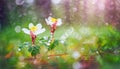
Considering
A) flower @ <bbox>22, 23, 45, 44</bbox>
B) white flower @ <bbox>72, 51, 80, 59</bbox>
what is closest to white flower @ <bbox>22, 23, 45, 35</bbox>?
flower @ <bbox>22, 23, 45, 44</bbox>

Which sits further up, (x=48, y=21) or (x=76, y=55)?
(x=48, y=21)

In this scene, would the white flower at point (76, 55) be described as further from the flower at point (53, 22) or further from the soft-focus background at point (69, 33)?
the flower at point (53, 22)

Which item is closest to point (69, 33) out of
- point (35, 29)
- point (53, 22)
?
point (53, 22)

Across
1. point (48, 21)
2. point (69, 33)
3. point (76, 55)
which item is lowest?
point (76, 55)

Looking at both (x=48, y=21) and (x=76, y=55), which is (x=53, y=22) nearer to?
(x=48, y=21)

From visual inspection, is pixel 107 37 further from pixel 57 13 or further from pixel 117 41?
pixel 57 13

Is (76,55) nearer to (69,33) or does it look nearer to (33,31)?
(69,33)

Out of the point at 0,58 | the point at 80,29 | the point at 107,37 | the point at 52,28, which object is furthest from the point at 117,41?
the point at 0,58

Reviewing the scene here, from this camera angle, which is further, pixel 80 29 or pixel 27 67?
pixel 80 29
